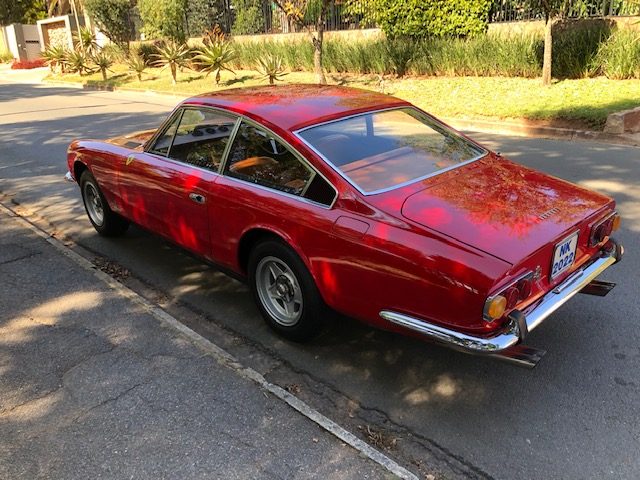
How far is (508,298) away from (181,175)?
255 centimetres

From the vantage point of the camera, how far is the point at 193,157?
4180 millimetres

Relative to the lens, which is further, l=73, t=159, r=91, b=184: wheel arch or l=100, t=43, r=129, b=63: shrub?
l=100, t=43, r=129, b=63: shrub

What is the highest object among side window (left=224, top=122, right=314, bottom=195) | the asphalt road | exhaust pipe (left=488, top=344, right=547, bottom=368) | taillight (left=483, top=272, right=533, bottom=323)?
side window (left=224, top=122, right=314, bottom=195)

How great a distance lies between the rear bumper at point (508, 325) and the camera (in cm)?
260

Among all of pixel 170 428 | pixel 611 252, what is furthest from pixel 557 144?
pixel 170 428

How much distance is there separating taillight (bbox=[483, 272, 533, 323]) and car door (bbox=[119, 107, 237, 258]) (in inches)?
83.5

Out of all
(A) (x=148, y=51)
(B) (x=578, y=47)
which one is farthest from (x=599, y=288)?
(A) (x=148, y=51)

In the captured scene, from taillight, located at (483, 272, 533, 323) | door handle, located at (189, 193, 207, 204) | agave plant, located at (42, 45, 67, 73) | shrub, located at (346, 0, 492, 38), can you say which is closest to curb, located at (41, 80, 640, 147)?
shrub, located at (346, 0, 492, 38)

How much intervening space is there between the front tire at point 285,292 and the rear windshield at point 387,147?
0.64m

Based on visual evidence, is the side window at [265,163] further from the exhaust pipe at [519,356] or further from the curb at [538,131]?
the curb at [538,131]

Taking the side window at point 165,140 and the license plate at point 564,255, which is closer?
the license plate at point 564,255

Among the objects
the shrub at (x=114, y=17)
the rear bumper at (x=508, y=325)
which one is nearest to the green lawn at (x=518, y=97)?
the rear bumper at (x=508, y=325)

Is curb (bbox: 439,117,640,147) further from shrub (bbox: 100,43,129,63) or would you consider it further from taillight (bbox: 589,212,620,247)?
shrub (bbox: 100,43,129,63)

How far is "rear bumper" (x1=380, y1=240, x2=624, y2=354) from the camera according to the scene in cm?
260
